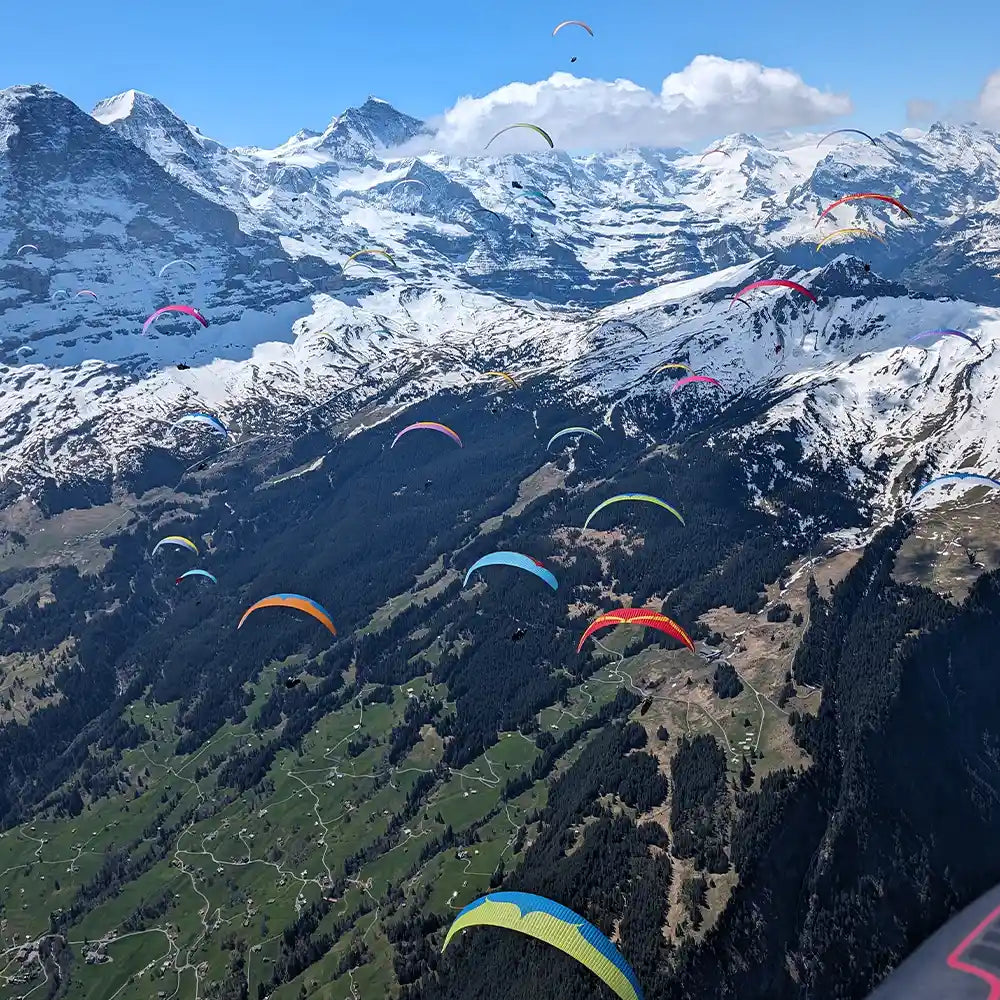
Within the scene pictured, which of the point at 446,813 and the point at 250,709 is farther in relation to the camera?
the point at 250,709

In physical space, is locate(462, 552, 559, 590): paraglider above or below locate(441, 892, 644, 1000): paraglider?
above

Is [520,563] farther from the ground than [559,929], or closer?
farther from the ground

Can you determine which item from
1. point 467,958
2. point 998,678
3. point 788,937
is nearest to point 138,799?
point 467,958

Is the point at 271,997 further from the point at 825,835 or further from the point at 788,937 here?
the point at 825,835

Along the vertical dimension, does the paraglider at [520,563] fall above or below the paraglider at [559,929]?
above

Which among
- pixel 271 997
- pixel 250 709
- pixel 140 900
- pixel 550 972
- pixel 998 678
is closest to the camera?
pixel 550 972

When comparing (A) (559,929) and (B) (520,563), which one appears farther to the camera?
(B) (520,563)

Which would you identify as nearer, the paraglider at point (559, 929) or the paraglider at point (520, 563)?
the paraglider at point (559, 929)

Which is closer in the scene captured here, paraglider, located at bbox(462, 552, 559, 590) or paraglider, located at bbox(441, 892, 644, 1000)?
paraglider, located at bbox(441, 892, 644, 1000)
